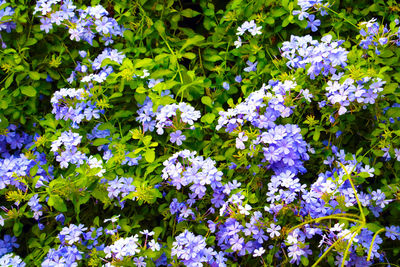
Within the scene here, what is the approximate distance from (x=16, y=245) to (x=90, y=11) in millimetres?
1180

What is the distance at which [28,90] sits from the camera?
2.35 m

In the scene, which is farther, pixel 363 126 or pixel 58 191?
pixel 363 126

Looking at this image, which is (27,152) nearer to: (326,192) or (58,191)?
(58,191)

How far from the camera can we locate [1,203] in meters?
2.29

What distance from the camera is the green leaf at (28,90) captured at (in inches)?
91.8

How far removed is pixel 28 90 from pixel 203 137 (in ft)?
3.03

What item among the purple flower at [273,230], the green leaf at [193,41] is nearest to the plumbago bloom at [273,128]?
the purple flower at [273,230]

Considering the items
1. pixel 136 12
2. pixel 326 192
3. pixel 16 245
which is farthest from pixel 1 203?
pixel 326 192

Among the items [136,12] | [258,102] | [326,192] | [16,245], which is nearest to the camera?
[326,192]

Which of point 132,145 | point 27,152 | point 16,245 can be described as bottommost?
point 16,245

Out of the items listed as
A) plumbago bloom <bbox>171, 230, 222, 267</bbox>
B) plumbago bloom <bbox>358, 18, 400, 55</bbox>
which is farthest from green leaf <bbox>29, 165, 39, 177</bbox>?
plumbago bloom <bbox>358, 18, 400, 55</bbox>

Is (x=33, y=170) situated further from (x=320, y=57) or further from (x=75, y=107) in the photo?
(x=320, y=57)

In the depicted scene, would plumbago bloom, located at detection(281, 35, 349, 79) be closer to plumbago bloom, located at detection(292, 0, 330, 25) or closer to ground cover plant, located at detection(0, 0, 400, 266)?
ground cover plant, located at detection(0, 0, 400, 266)

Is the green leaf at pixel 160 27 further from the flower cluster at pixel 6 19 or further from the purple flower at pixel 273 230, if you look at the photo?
the purple flower at pixel 273 230
